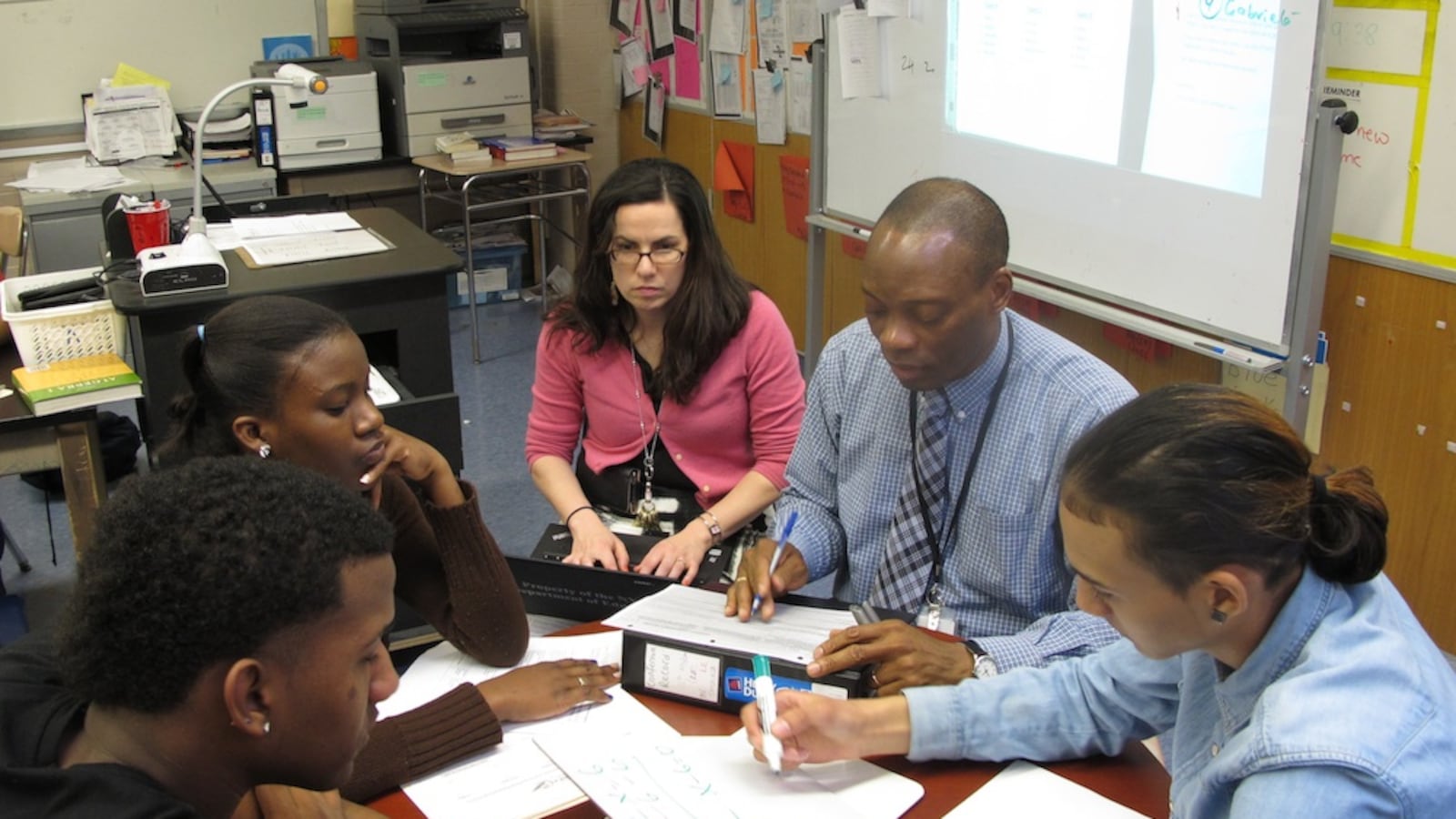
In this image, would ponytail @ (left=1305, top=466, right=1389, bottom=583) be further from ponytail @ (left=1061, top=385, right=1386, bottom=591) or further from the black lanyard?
the black lanyard

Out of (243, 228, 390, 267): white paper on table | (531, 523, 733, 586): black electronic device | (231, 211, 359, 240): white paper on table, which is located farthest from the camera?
(231, 211, 359, 240): white paper on table

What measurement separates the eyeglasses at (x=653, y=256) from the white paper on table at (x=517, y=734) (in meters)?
0.82

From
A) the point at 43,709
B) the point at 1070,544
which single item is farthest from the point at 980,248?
the point at 43,709

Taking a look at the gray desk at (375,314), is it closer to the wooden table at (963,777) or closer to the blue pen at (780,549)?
the blue pen at (780,549)

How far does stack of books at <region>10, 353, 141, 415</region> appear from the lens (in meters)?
2.47

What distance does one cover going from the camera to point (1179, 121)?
2600 mm

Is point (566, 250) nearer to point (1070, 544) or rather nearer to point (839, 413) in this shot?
point (839, 413)

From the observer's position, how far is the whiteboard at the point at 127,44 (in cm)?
495

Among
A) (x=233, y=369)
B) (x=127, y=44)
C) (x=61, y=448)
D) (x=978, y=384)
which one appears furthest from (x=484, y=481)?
(x=127, y=44)

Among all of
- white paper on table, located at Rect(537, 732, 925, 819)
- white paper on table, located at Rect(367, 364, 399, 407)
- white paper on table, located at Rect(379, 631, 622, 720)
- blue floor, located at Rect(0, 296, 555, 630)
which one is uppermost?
white paper on table, located at Rect(367, 364, 399, 407)

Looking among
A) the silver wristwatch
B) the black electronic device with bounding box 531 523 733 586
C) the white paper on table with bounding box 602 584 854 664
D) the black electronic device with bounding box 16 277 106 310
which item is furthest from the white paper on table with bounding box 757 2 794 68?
the silver wristwatch

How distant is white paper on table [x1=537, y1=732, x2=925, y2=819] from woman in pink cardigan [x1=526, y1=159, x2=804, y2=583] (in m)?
0.84

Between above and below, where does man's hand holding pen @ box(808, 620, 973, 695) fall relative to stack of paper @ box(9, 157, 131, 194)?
below

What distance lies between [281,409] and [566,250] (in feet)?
14.3
